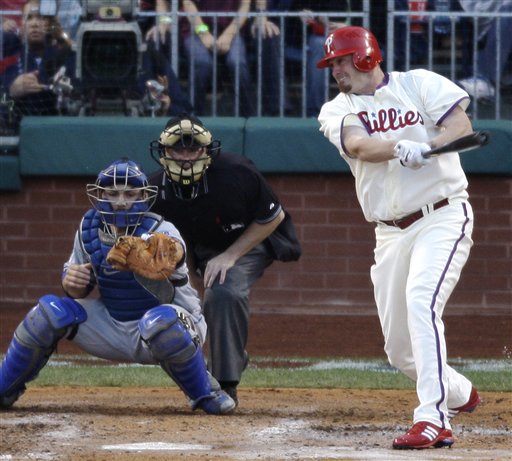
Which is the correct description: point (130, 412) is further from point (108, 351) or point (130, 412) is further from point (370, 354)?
point (370, 354)

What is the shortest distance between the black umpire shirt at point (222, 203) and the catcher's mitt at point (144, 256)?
0.66 meters

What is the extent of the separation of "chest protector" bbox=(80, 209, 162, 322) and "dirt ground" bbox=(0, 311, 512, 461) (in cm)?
49

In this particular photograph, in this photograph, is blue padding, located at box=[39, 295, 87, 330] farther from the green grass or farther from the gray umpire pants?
the green grass

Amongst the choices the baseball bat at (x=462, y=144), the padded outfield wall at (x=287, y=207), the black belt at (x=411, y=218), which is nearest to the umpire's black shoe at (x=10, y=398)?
the black belt at (x=411, y=218)

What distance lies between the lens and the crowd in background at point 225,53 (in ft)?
35.3

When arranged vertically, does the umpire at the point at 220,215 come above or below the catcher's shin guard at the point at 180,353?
above

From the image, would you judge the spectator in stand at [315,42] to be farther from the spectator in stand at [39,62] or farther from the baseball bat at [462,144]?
the baseball bat at [462,144]

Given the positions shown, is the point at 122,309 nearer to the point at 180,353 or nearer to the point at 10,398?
the point at 180,353

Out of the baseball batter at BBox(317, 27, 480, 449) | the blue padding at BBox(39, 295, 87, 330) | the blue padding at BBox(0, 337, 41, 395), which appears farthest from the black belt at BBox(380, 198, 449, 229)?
the blue padding at BBox(0, 337, 41, 395)

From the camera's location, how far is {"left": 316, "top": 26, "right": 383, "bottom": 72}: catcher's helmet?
5438 mm

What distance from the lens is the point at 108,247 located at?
5789 mm

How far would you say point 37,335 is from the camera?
18.7 feet

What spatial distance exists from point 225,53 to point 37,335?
5558 mm

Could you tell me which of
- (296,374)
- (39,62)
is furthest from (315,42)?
(296,374)
